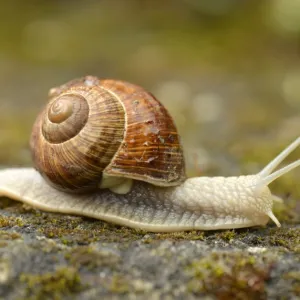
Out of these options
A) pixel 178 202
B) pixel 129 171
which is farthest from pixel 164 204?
pixel 129 171

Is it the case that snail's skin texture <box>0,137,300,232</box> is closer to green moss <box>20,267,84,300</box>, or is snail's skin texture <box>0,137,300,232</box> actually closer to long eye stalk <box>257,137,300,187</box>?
long eye stalk <box>257,137,300,187</box>

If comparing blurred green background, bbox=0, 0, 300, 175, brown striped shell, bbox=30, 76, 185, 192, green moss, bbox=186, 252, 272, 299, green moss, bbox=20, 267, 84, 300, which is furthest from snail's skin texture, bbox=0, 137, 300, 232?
blurred green background, bbox=0, 0, 300, 175

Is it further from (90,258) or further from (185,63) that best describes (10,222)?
(185,63)

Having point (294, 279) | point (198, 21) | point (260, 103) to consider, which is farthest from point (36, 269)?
point (198, 21)

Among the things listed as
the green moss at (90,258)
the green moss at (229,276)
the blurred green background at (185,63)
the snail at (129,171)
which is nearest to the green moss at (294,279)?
the green moss at (229,276)

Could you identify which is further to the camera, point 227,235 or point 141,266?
point 227,235

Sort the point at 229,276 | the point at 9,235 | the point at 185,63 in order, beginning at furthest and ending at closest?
the point at 185,63
the point at 9,235
the point at 229,276

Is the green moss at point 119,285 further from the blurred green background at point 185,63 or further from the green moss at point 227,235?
the blurred green background at point 185,63
